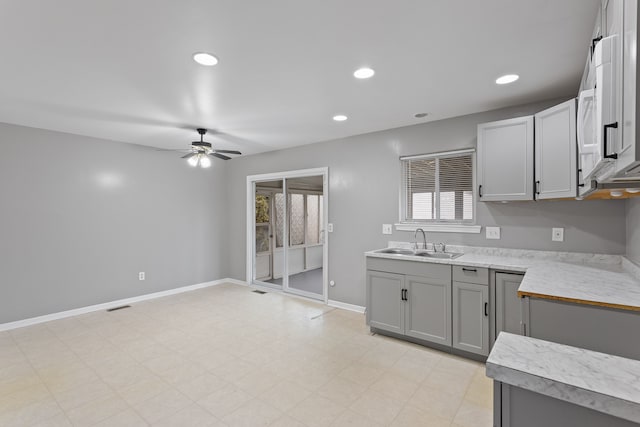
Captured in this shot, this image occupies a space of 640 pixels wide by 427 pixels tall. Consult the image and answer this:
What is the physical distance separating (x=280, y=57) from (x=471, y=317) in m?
2.80

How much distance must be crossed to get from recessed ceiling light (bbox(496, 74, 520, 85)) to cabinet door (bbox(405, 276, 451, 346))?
6.06 feet

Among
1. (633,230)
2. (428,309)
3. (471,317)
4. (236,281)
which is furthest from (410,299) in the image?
(236,281)

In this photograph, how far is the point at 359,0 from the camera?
1.62 meters

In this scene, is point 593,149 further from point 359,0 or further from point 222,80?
point 222,80

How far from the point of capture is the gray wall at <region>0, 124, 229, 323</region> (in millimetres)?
3754

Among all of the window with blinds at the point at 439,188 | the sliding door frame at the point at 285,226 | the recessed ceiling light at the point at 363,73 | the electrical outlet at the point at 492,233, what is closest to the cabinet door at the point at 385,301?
the window with blinds at the point at 439,188

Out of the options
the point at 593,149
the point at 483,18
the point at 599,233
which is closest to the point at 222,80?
the point at 483,18

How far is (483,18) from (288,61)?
50.8 inches

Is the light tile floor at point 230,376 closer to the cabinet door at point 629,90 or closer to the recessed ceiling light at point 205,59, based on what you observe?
the cabinet door at point 629,90

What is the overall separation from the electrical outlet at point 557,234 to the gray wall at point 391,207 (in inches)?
1.5

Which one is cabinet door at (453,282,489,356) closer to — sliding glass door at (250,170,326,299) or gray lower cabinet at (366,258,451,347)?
gray lower cabinet at (366,258,451,347)

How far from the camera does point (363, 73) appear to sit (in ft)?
8.06

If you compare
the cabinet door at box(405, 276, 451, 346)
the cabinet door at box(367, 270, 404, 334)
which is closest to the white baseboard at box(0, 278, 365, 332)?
the cabinet door at box(367, 270, 404, 334)

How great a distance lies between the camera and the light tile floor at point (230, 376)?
212 centimetres
